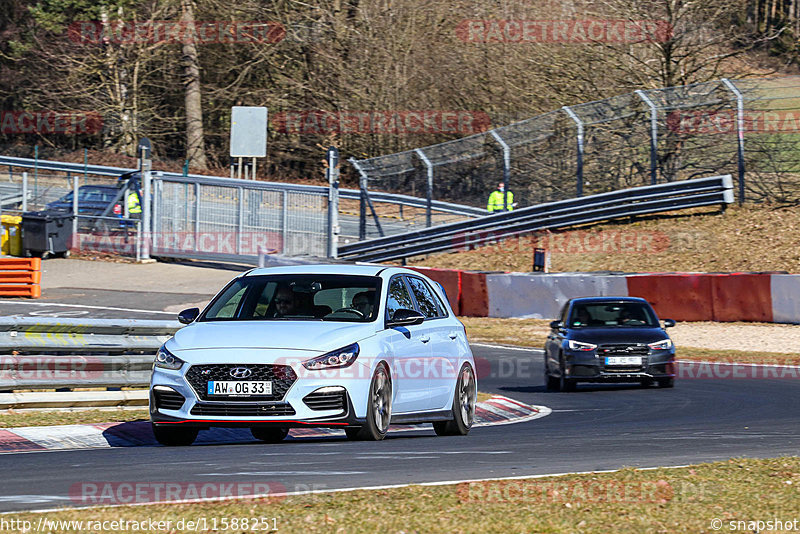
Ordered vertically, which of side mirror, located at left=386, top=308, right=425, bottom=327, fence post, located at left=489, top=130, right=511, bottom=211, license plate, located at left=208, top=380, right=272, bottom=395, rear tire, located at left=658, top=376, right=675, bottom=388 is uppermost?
fence post, located at left=489, top=130, right=511, bottom=211

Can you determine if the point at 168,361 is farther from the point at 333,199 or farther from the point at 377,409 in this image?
the point at 333,199

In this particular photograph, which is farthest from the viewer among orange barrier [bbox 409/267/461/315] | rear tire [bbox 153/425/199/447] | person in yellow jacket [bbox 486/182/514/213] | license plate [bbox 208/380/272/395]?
person in yellow jacket [bbox 486/182/514/213]

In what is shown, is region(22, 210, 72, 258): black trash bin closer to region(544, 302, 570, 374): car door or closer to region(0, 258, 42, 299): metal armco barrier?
region(0, 258, 42, 299): metal armco barrier

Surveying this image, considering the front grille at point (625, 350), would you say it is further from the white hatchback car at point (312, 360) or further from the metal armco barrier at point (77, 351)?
the metal armco barrier at point (77, 351)

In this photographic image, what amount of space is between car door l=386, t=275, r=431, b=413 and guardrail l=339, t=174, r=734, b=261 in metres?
21.4

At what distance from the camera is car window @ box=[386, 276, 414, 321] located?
1029cm

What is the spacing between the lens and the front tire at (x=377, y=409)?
9.47 meters

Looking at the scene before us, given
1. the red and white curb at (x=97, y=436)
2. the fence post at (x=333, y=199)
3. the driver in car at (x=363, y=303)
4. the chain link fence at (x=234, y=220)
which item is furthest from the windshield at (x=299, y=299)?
the chain link fence at (x=234, y=220)

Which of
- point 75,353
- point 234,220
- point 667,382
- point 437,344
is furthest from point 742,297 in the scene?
Result: point 234,220

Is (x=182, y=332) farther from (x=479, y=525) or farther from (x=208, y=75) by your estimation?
(x=208, y=75)

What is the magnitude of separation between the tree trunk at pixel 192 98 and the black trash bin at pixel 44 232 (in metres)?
14.7

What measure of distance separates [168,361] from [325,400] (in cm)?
129

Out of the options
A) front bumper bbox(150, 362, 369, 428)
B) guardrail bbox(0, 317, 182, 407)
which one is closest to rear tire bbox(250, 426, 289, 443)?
front bumper bbox(150, 362, 369, 428)

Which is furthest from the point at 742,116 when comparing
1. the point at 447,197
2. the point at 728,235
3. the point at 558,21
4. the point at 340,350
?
the point at 340,350
